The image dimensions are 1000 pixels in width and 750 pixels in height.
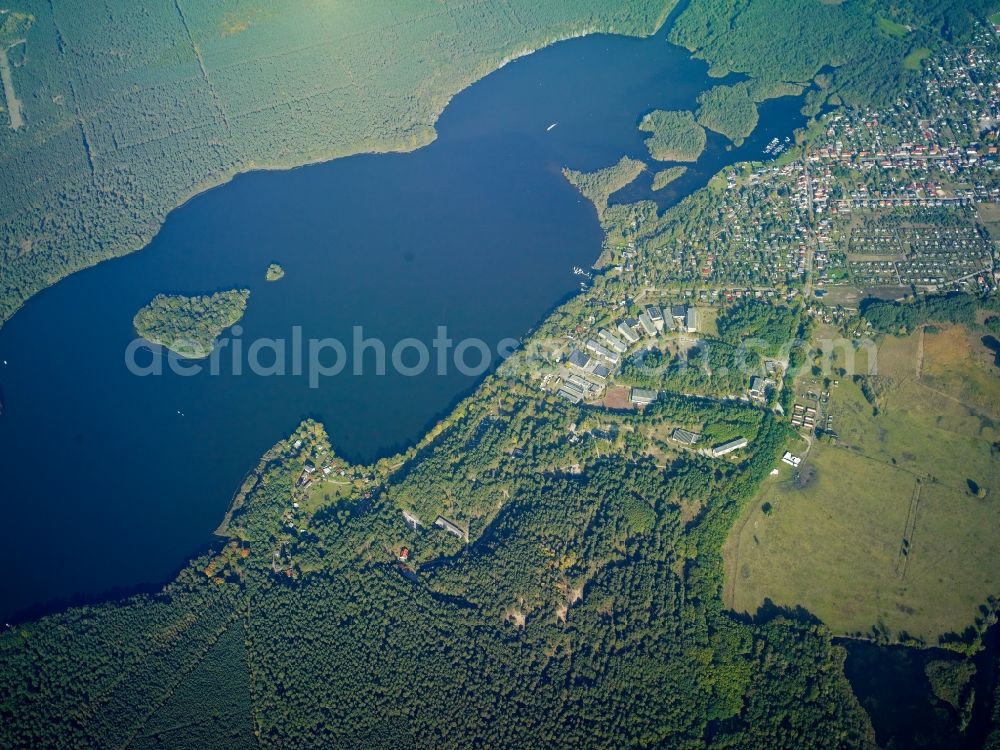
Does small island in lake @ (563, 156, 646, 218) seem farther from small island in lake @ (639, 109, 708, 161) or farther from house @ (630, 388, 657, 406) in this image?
house @ (630, 388, 657, 406)

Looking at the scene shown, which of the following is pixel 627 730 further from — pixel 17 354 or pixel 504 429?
pixel 17 354

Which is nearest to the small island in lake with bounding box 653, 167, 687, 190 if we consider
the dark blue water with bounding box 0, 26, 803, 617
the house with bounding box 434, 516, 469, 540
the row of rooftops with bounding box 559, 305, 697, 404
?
the dark blue water with bounding box 0, 26, 803, 617

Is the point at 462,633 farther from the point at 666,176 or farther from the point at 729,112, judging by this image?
the point at 729,112

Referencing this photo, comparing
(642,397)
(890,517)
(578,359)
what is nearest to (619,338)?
(578,359)

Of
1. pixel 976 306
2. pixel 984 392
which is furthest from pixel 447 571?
pixel 976 306

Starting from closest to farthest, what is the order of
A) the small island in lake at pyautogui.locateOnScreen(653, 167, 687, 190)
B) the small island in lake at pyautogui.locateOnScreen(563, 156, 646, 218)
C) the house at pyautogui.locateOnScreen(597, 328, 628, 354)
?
the house at pyautogui.locateOnScreen(597, 328, 628, 354) → the small island in lake at pyautogui.locateOnScreen(563, 156, 646, 218) → the small island in lake at pyautogui.locateOnScreen(653, 167, 687, 190)
